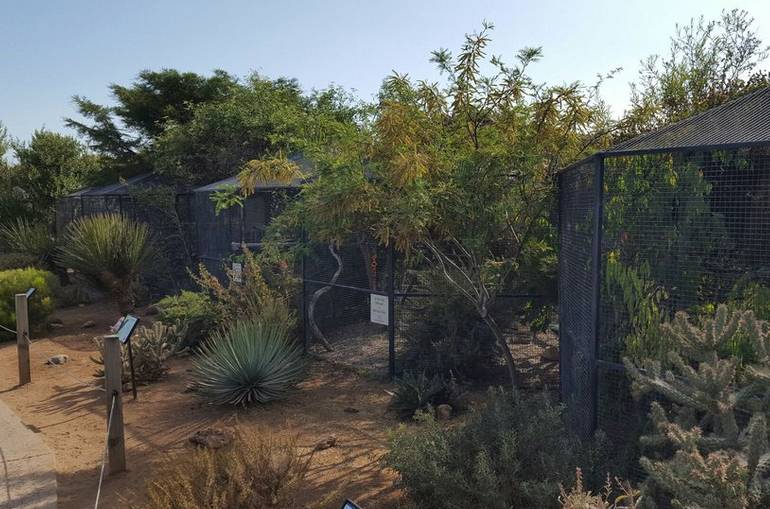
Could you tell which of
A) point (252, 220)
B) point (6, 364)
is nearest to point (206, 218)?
point (252, 220)

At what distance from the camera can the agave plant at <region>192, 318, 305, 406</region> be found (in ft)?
22.6

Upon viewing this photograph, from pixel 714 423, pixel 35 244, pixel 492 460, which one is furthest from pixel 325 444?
pixel 35 244

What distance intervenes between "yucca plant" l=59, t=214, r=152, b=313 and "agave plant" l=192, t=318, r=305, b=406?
194 inches

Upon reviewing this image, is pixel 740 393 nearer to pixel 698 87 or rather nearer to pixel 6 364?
pixel 698 87

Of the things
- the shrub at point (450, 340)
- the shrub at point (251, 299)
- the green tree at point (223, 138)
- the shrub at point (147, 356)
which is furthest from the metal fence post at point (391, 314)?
the green tree at point (223, 138)

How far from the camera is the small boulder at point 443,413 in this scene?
20.6ft

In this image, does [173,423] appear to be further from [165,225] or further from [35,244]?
[35,244]

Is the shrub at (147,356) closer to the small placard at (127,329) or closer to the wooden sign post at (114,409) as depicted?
the small placard at (127,329)

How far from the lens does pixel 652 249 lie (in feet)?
16.1

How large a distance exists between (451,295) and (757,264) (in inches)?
129

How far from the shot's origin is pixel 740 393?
3.35 metres

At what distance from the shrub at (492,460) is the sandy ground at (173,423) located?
0.63 meters

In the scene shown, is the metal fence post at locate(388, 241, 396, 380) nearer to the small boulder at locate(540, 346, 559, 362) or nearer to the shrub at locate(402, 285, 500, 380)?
the shrub at locate(402, 285, 500, 380)

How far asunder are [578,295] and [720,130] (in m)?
1.62
